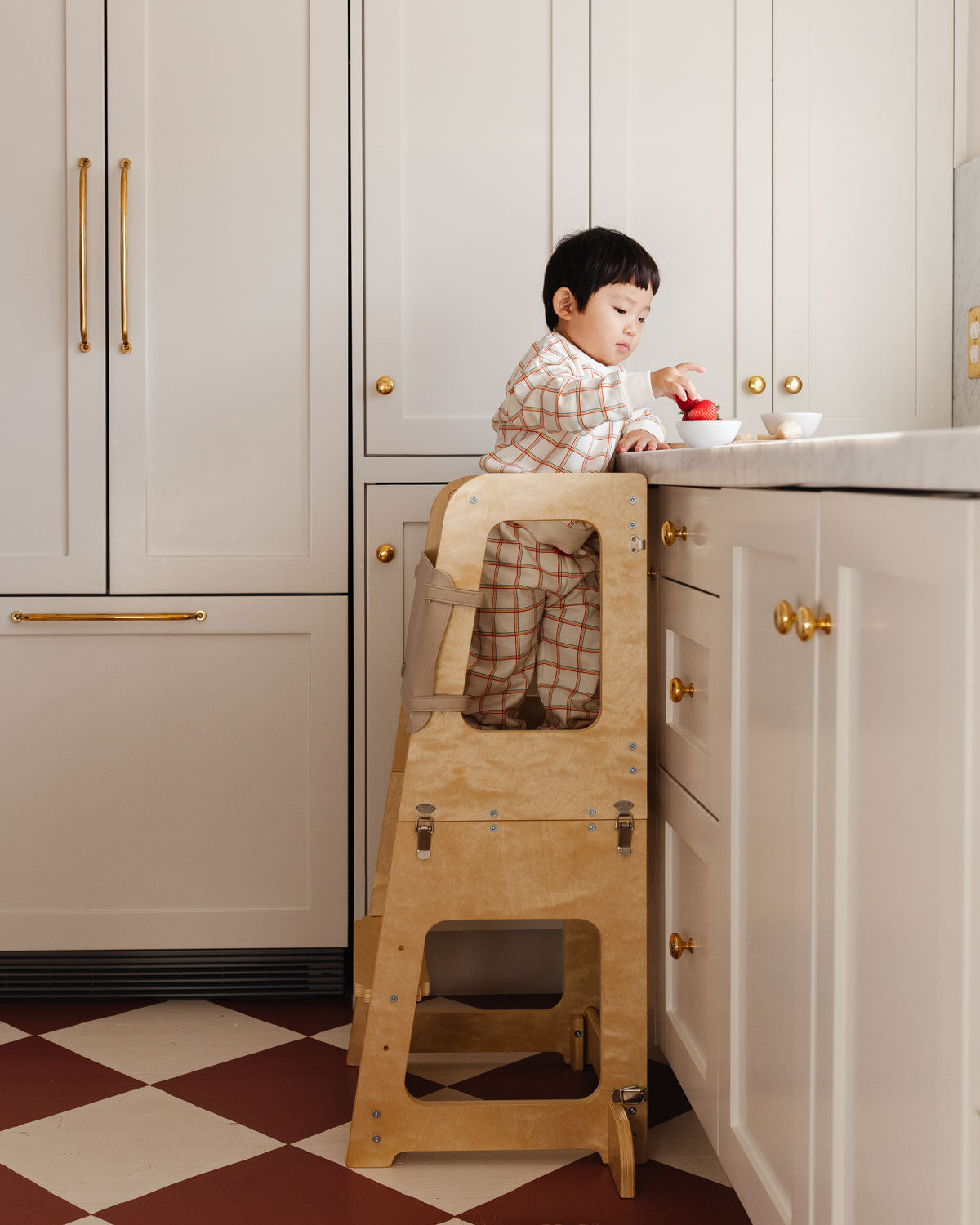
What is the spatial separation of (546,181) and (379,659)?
873 millimetres

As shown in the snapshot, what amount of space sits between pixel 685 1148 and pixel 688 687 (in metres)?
0.66

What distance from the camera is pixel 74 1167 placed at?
1.48 meters

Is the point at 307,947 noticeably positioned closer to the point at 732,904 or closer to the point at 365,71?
the point at 732,904

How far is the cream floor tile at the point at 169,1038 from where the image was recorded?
5.89 feet

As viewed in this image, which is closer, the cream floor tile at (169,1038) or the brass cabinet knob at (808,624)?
the brass cabinet knob at (808,624)

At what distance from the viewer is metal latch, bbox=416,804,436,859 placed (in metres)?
1.44

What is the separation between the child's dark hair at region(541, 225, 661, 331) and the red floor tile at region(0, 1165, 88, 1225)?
54.7 inches

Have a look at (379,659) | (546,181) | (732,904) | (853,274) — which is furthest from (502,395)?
(732,904)

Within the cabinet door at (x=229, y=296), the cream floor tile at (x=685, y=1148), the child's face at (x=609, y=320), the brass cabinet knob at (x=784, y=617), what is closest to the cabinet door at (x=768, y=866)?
the brass cabinet knob at (x=784, y=617)

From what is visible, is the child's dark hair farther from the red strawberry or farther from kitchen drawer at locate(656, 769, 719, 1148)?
kitchen drawer at locate(656, 769, 719, 1148)

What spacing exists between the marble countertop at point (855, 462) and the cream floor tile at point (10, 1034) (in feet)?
4.74

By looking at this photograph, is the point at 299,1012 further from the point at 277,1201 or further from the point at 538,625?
the point at 538,625

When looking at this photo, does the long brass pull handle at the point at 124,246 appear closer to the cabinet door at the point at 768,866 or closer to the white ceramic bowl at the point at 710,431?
the white ceramic bowl at the point at 710,431

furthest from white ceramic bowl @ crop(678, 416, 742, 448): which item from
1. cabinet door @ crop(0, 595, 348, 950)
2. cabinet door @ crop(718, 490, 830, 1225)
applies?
cabinet door @ crop(0, 595, 348, 950)
